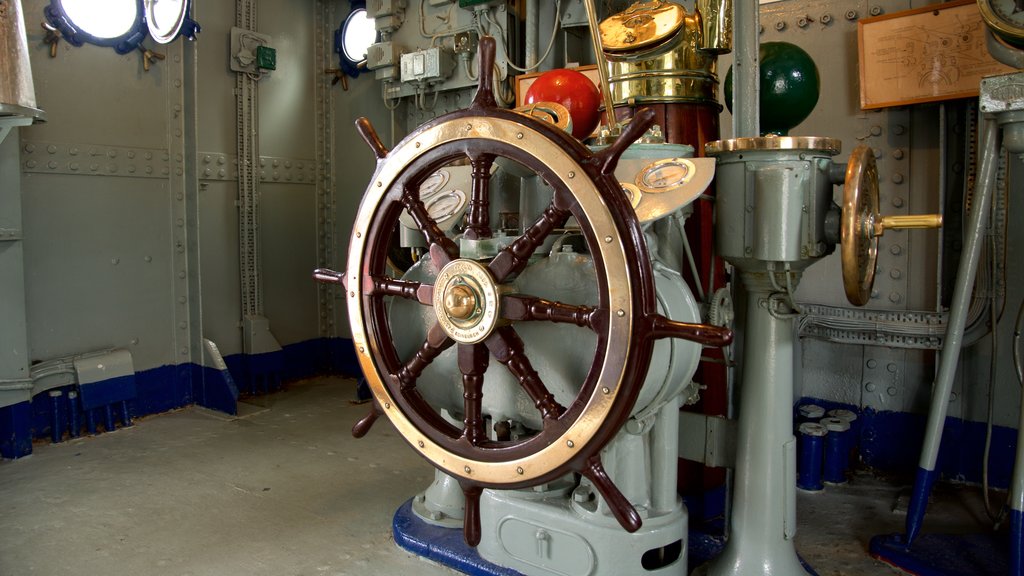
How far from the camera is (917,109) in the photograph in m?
2.71

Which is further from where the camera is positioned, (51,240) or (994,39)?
(51,240)

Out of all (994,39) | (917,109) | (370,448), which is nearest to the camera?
(994,39)

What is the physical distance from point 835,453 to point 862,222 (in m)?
1.36

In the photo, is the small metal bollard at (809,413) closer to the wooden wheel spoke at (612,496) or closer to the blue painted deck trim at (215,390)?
the wooden wheel spoke at (612,496)

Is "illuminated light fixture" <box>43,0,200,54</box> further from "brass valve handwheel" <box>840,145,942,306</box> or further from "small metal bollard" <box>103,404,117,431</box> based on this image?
"brass valve handwheel" <box>840,145,942,306</box>

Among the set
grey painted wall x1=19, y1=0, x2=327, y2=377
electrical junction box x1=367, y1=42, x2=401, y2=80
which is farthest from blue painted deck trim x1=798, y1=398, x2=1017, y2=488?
grey painted wall x1=19, y1=0, x2=327, y2=377

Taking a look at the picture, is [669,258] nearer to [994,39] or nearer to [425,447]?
[425,447]

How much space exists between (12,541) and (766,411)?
2.23 m

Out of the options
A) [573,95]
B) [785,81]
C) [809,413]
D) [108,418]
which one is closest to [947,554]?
[809,413]

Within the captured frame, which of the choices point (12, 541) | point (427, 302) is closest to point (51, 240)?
point (12, 541)

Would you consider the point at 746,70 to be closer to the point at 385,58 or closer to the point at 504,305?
the point at 504,305

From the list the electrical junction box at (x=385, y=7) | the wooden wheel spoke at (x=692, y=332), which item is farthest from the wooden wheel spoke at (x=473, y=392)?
the electrical junction box at (x=385, y=7)

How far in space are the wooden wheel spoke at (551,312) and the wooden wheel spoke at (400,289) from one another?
0.16 meters

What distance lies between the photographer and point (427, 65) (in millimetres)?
3723
